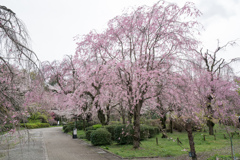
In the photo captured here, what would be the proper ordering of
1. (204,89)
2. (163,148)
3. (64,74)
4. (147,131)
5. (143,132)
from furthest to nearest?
(64,74)
(204,89)
(147,131)
(143,132)
(163,148)

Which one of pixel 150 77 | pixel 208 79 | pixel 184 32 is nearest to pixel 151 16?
pixel 184 32

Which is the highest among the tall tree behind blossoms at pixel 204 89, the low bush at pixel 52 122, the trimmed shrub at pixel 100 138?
the tall tree behind blossoms at pixel 204 89

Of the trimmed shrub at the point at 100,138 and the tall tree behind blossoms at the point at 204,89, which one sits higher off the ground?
the tall tree behind blossoms at the point at 204,89

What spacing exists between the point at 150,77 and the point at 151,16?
133 inches

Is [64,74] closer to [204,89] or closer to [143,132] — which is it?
[143,132]

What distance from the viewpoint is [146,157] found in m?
8.84

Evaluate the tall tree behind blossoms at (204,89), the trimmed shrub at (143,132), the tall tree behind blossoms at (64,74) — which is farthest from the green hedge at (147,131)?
the tall tree behind blossoms at (64,74)

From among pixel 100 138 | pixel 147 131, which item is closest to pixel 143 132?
pixel 147 131

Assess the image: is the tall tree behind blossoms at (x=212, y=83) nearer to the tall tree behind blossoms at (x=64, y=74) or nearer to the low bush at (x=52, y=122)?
the tall tree behind blossoms at (x=64, y=74)

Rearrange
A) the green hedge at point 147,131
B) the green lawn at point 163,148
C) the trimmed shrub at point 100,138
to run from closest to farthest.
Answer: the green lawn at point 163,148
the trimmed shrub at point 100,138
the green hedge at point 147,131

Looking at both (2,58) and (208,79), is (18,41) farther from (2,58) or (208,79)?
(208,79)

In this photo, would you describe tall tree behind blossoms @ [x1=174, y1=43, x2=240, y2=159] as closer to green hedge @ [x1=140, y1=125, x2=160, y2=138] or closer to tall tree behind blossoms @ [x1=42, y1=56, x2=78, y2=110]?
green hedge @ [x1=140, y1=125, x2=160, y2=138]

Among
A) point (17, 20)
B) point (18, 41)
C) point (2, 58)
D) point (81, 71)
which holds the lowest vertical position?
point (2, 58)

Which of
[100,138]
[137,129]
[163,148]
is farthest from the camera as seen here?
[100,138]
